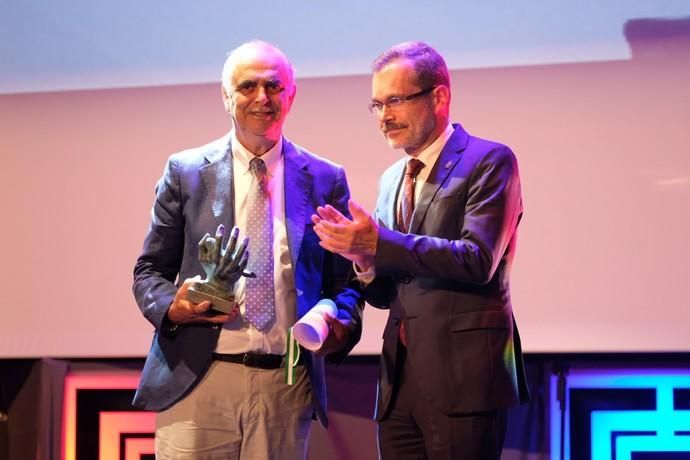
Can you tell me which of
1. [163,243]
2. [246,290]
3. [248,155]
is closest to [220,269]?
[246,290]

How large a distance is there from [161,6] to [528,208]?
168cm

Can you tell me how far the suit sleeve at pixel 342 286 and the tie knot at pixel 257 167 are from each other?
220 millimetres

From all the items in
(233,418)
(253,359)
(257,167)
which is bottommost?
(233,418)

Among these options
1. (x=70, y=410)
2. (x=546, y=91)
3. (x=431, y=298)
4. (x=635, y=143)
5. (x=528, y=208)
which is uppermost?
(x=546, y=91)

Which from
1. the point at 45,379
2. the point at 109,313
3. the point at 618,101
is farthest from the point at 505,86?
the point at 45,379

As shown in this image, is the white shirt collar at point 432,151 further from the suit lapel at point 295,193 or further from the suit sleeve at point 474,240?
the suit lapel at point 295,193

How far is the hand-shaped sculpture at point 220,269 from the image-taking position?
2.00m

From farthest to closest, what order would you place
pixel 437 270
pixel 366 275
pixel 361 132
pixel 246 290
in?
1. pixel 361 132
2. pixel 246 290
3. pixel 366 275
4. pixel 437 270

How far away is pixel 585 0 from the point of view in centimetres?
311

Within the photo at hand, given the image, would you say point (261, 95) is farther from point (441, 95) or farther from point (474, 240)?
point (474, 240)

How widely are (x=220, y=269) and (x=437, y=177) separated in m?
0.60

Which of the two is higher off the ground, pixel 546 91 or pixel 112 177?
pixel 546 91

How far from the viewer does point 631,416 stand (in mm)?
3264

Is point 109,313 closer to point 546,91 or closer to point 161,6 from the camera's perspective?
point 161,6
